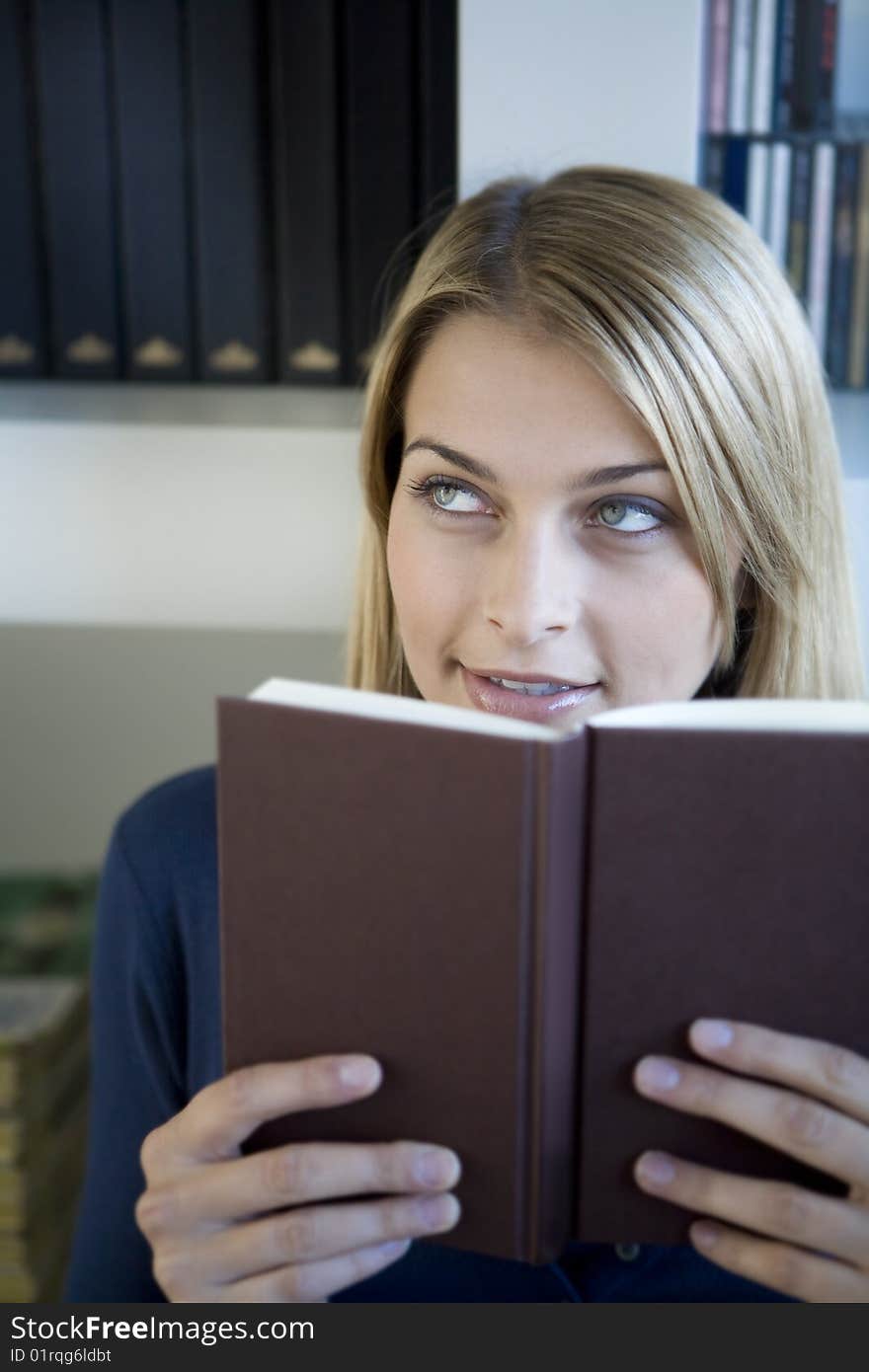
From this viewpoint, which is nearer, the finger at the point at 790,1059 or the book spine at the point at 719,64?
the finger at the point at 790,1059

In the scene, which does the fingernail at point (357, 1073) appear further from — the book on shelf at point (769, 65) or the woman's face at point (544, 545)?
the book on shelf at point (769, 65)

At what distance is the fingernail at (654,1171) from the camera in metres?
0.63

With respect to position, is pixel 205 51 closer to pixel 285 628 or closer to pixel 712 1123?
pixel 285 628

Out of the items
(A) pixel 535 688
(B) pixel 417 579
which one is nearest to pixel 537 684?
(A) pixel 535 688

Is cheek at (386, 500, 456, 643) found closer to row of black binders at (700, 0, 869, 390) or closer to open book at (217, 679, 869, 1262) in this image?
open book at (217, 679, 869, 1262)

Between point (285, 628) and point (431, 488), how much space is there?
438 mm

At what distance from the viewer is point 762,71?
1.14 m

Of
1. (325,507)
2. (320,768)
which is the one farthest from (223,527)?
(320,768)

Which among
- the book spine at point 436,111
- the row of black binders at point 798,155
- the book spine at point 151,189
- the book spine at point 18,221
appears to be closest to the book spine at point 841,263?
the row of black binders at point 798,155

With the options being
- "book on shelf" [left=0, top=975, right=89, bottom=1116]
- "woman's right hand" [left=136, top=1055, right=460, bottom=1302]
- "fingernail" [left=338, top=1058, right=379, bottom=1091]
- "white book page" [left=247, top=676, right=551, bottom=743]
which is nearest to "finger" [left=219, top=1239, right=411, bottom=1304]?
"woman's right hand" [left=136, top=1055, right=460, bottom=1302]

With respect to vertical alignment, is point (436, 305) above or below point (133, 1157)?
above

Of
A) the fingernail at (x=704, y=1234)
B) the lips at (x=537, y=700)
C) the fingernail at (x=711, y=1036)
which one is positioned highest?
the lips at (x=537, y=700)

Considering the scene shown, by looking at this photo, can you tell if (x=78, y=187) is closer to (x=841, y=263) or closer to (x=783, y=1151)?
(x=841, y=263)
